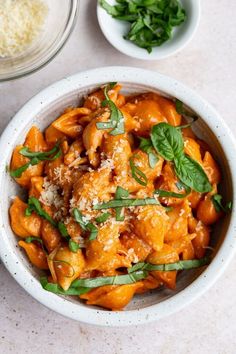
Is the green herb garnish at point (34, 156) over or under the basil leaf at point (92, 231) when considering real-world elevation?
over

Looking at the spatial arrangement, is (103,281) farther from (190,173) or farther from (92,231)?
(190,173)

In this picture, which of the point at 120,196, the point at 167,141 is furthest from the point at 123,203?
the point at 167,141

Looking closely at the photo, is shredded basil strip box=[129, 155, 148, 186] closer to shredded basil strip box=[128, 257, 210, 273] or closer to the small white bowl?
shredded basil strip box=[128, 257, 210, 273]

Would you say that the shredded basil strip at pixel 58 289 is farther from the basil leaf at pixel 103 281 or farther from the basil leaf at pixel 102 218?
the basil leaf at pixel 102 218

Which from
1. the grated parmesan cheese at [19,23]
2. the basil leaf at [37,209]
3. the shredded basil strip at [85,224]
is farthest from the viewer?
the grated parmesan cheese at [19,23]

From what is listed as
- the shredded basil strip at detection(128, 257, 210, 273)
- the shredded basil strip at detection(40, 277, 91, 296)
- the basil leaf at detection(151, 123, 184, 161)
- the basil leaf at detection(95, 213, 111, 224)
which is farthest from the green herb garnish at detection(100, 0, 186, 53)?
the shredded basil strip at detection(40, 277, 91, 296)

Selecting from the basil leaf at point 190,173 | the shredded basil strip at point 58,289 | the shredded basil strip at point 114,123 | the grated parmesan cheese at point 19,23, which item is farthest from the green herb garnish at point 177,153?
the grated parmesan cheese at point 19,23

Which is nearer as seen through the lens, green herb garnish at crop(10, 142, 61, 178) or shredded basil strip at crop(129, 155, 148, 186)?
shredded basil strip at crop(129, 155, 148, 186)
